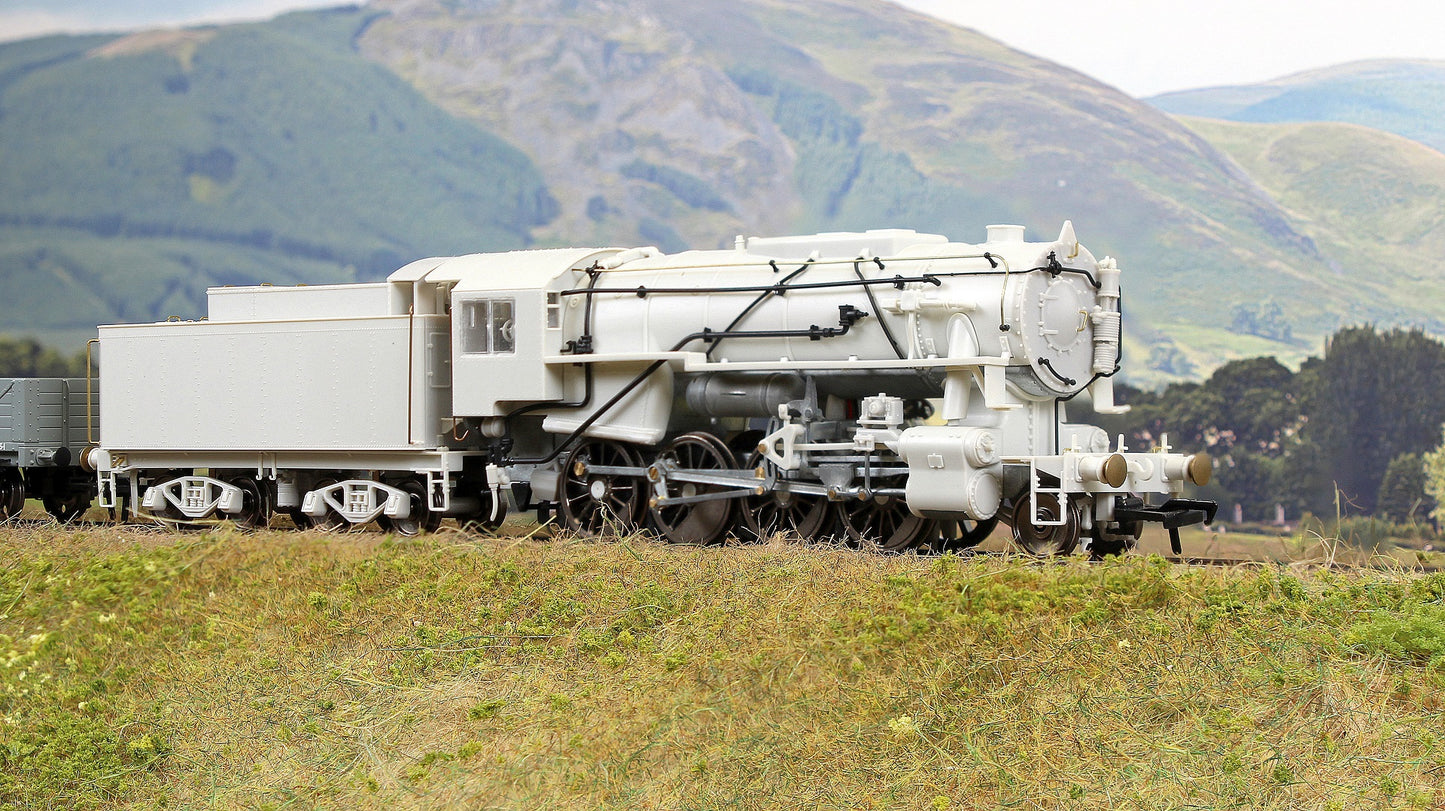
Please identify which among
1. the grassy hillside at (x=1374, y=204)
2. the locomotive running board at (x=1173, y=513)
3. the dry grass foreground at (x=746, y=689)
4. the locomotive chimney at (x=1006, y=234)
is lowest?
the dry grass foreground at (x=746, y=689)

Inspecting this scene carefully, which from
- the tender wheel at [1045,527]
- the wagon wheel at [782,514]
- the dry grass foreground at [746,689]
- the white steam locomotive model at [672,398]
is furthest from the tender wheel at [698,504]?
the tender wheel at [1045,527]

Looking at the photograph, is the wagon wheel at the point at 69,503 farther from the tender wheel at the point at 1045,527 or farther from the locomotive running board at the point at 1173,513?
the locomotive running board at the point at 1173,513

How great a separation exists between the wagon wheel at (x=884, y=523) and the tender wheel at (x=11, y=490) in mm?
12709

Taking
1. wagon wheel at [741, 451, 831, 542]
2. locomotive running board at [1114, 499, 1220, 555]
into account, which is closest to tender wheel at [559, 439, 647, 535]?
wagon wheel at [741, 451, 831, 542]

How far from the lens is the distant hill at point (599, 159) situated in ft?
294

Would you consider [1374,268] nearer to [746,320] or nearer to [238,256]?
[238,256]

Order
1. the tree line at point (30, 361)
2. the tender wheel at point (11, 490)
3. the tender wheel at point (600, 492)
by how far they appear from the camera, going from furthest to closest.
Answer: the tree line at point (30, 361), the tender wheel at point (11, 490), the tender wheel at point (600, 492)

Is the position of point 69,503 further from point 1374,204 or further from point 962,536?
point 1374,204

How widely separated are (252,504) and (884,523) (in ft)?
26.8

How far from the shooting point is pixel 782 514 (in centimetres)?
1452

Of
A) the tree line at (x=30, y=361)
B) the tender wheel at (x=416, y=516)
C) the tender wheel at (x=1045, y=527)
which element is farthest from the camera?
the tree line at (x=30, y=361)

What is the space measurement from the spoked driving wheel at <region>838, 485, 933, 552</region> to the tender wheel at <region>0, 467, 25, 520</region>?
12708 mm

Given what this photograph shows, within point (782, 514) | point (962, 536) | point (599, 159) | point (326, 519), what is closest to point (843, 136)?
point (599, 159)

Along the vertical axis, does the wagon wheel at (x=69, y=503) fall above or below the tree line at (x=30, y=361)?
below
